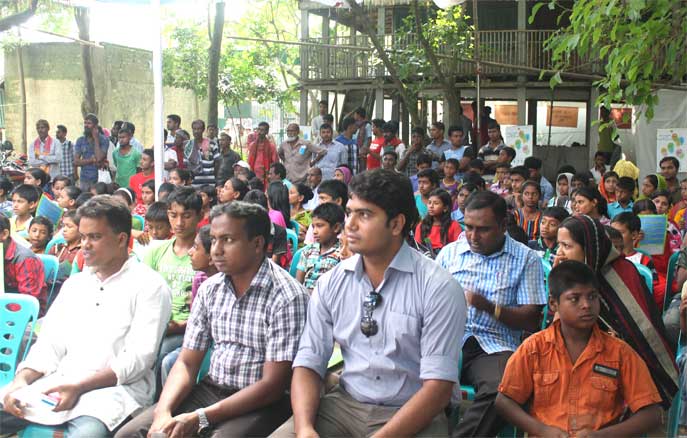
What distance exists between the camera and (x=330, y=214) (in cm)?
511

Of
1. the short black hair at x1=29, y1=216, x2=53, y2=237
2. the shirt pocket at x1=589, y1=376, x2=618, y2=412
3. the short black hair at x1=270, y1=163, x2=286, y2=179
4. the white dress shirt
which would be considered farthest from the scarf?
the shirt pocket at x1=589, y1=376, x2=618, y2=412

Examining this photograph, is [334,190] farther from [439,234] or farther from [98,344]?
[98,344]

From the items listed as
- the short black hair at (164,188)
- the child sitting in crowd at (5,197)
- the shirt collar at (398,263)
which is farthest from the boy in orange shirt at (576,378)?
the child sitting in crowd at (5,197)

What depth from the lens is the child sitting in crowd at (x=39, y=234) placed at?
6.02m

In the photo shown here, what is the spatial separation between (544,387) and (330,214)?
2305 millimetres

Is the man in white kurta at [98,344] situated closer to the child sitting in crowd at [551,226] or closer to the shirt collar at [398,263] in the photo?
the shirt collar at [398,263]

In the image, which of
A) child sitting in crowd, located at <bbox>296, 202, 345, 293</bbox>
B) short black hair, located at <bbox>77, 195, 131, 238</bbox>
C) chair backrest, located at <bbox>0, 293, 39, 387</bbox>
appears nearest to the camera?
short black hair, located at <bbox>77, 195, 131, 238</bbox>

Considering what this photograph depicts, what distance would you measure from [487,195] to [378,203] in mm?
1229

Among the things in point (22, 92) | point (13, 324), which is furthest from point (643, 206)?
point (22, 92)

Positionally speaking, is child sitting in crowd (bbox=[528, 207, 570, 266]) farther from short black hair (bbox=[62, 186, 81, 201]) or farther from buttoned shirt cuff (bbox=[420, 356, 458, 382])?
short black hair (bbox=[62, 186, 81, 201])

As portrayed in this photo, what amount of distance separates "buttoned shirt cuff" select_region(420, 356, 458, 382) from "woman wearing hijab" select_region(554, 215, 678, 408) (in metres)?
0.99

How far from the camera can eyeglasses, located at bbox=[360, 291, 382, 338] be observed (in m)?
2.97

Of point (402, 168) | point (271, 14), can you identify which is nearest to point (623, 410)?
point (402, 168)

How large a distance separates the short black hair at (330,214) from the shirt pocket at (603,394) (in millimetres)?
2414
